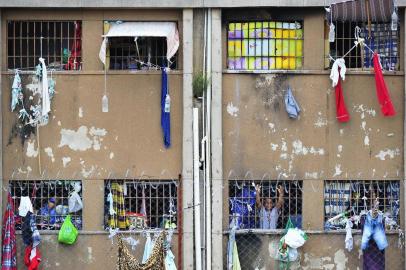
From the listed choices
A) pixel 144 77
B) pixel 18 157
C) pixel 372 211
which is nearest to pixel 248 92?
pixel 144 77

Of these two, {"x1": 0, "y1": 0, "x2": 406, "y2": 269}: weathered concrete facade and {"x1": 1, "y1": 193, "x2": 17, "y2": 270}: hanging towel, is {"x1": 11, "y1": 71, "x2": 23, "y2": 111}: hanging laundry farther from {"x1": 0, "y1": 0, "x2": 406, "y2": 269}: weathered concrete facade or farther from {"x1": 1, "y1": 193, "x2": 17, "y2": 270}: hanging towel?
{"x1": 1, "y1": 193, "x2": 17, "y2": 270}: hanging towel

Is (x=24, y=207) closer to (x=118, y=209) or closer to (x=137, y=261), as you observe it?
(x=118, y=209)

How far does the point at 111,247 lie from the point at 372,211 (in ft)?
14.8

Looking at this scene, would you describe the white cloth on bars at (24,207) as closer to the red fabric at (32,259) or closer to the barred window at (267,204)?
the red fabric at (32,259)

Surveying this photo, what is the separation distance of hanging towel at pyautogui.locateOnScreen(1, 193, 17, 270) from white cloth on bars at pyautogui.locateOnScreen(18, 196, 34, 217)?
0.50 feet

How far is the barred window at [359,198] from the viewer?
16734 mm

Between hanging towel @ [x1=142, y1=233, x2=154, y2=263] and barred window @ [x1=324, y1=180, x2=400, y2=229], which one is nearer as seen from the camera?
hanging towel @ [x1=142, y1=233, x2=154, y2=263]

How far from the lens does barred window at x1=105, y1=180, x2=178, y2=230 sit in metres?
16.7

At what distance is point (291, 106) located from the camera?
1650 cm

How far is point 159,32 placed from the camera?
1638cm

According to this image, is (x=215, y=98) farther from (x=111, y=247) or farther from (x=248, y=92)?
(x=111, y=247)

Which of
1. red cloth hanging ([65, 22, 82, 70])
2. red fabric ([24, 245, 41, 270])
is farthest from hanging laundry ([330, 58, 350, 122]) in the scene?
red fabric ([24, 245, 41, 270])

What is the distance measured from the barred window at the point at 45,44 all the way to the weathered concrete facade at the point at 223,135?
221 mm

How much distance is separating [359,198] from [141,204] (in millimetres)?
3778
